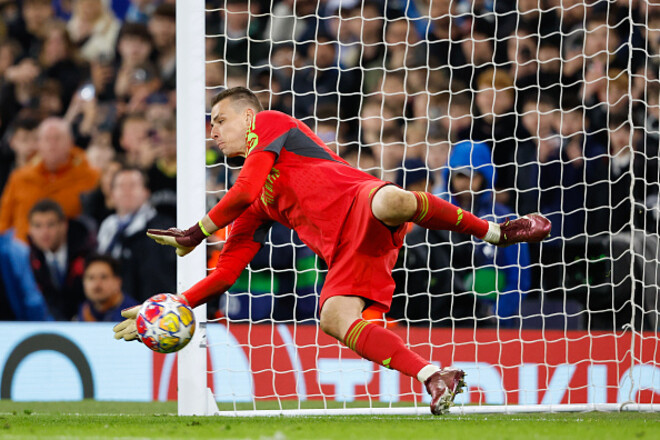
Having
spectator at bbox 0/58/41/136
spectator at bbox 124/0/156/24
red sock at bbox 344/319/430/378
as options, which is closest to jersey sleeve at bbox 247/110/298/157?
red sock at bbox 344/319/430/378

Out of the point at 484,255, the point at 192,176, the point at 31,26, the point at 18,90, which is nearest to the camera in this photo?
the point at 192,176

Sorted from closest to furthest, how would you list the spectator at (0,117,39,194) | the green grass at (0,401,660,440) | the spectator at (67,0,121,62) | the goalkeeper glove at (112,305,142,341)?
the green grass at (0,401,660,440) < the goalkeeper glove at (112,305,142,341) < the spectator at (0,117,39,194) < the spectator at (67,0,121,62)

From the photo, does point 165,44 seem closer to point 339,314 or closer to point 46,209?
point 46,209

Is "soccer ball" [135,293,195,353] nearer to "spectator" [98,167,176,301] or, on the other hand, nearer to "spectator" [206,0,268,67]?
"spectator" [98,167,176,301]

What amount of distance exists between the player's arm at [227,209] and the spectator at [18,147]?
13.6 feet

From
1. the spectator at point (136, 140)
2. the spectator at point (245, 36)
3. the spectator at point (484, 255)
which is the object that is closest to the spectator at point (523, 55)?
the spectator at point (484, 255)

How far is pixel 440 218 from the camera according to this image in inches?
161

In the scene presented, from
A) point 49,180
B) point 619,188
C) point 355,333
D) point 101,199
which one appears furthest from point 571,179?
point 49,180

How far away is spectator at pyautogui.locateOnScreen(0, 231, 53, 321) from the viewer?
7.22 meters

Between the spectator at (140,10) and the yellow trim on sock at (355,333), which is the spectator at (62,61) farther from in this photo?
the yellow trim on sock at (355,333)

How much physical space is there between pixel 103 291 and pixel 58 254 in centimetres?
62

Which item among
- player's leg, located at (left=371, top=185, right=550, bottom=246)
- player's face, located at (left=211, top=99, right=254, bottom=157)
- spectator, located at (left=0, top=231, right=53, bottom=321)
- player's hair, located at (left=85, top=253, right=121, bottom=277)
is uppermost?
player's face, located at (left=211, top=99, right=254, bottom=157)

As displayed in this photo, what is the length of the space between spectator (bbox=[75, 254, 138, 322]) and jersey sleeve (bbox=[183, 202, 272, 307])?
99.5 inches

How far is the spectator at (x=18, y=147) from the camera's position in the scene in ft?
25.7
